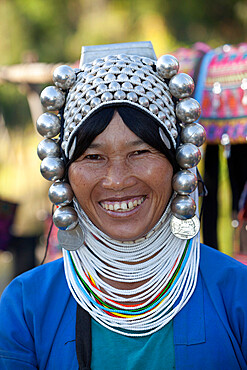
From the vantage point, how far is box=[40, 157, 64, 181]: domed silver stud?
6.31 ft

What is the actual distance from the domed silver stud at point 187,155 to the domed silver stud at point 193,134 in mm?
26

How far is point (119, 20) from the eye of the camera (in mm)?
9844

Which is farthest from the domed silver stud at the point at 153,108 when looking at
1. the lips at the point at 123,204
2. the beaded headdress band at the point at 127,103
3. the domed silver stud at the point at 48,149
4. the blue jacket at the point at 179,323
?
the blue jacket at the point at 179,323

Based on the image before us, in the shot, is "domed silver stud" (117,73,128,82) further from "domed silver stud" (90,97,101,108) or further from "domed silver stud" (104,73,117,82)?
"domed silver stud" (90,97,101,108)

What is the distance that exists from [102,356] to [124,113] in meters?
0.94

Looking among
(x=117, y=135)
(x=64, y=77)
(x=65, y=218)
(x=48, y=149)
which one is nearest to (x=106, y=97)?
(x=117, y=135)

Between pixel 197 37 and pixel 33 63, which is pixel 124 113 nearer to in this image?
pixel 33 63

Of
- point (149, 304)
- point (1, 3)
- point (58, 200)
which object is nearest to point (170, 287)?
point (149, 304)

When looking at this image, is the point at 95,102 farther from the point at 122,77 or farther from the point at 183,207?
the point at 183,207

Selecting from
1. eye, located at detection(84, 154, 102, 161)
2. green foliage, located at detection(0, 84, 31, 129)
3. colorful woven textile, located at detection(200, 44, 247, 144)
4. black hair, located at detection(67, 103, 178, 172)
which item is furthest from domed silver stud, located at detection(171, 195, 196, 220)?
green foliage, located at detection(0, 84, 31, 129)

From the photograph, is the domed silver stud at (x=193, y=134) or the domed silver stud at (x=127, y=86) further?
the domed silver stud at (x=193, y=134)

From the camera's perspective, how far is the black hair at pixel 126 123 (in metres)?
1.78

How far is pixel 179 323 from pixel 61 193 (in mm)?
704

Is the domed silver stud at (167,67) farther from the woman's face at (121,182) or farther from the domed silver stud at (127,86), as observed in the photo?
the woman's face at (121,182)
